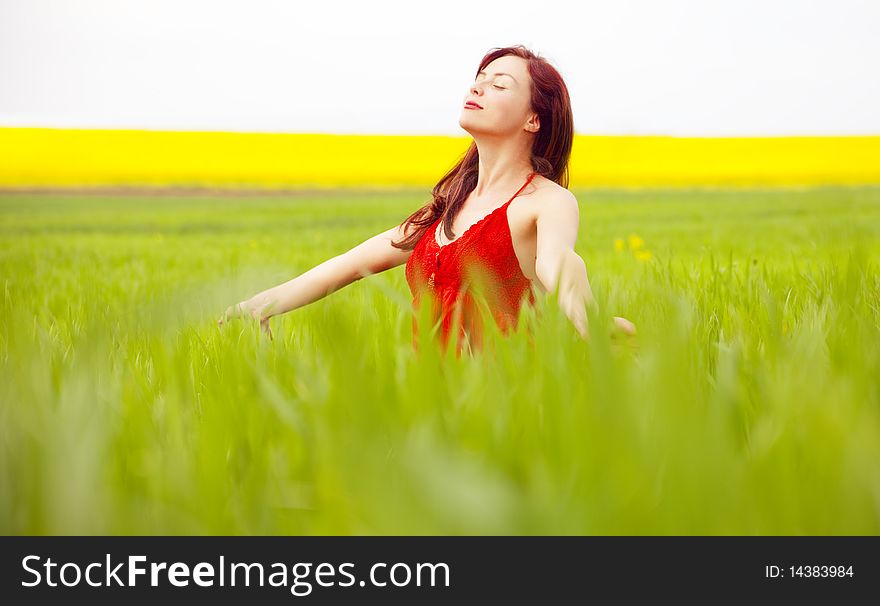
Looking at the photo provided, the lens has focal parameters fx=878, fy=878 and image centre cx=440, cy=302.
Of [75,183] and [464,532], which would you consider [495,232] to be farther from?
[75,183]

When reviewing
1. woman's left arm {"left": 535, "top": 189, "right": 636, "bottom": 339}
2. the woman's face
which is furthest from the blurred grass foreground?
the woman's face

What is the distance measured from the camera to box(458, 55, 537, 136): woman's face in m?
2.02

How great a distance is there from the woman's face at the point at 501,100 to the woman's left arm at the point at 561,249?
251mm

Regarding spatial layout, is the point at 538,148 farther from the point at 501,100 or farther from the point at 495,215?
the point at 495,215

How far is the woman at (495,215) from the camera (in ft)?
6.22

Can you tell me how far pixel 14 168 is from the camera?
20328mm

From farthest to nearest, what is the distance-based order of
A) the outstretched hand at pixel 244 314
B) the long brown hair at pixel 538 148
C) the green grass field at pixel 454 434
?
1. the long brown hair at pixel 538 148
2. the outstretched hand at pixel 244 314
3. the green grass field at pixel 454 434

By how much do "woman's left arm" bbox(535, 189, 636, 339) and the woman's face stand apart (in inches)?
9.9

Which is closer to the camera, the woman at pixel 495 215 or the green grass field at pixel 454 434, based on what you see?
the green grass field at pixel 454 434

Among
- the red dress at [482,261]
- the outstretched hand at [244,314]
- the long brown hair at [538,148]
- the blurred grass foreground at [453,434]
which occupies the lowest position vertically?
the blurred grass foreground at [453,434]

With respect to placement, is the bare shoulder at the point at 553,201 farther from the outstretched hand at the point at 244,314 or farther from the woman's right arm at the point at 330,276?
the outstretched hand at the point at 244,314

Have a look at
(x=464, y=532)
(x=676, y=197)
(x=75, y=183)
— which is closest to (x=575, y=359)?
(x=464, y=532)

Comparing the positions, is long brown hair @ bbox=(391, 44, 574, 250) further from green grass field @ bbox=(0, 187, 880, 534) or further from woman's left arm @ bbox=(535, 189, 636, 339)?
green grass field @ bbox=(0, 187, 880, 534)

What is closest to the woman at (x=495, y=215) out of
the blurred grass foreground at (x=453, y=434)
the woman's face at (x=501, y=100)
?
the woman's face at (x=501, y=100)
